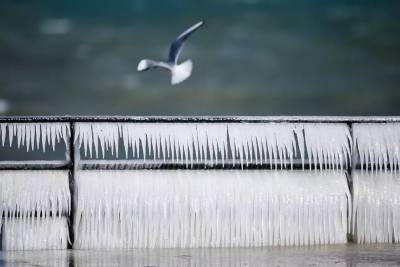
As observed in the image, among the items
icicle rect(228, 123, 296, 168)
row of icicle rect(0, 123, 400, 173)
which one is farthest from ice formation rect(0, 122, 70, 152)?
icicle rect(228, 123, 296, 168)

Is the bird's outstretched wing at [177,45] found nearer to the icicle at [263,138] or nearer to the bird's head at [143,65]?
the bird's head at [143,65]

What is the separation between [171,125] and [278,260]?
2403 mm

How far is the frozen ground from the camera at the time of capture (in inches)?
388

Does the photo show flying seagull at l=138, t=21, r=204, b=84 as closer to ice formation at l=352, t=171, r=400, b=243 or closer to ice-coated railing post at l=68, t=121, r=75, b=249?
ice-coated railing post at l=68, t=121, r=75, b=249

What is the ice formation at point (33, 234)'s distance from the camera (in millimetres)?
11234

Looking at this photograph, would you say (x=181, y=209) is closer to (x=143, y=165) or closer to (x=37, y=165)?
(x=143, y=165)

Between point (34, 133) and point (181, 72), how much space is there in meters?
2.70

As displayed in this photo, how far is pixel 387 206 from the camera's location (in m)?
11.9

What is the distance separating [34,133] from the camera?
11453mm

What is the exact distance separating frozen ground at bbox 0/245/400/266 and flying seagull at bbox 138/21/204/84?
2.95 m

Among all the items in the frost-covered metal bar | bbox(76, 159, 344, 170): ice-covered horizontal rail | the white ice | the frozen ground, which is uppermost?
the frost-covered metal bar

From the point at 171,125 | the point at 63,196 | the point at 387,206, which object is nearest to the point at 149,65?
the point at 171,125

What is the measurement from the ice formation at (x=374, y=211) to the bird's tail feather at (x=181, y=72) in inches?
115

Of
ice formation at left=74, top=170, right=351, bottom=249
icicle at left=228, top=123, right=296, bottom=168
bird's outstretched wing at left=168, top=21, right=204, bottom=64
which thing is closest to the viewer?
ice formation at left=74, top=170, right=351, bottom=249
